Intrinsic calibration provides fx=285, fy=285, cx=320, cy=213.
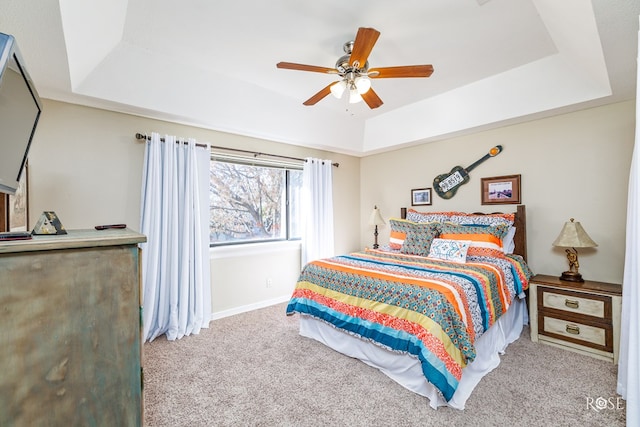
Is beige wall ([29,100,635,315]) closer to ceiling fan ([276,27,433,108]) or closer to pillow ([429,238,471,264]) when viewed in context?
pillow ([429,238,471,264])

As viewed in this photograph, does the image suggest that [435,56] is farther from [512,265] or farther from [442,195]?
[512,265]

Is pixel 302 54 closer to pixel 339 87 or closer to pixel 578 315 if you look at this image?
pixel 339 87

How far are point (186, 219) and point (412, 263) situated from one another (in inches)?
91.1

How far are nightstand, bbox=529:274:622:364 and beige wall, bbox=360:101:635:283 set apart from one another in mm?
339

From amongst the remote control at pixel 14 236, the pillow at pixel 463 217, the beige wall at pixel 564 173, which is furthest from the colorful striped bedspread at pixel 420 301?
the remote control at pixel 14 236

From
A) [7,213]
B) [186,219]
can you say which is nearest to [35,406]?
[7,213]

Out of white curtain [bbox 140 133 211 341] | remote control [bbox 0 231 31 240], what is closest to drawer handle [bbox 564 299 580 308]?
white curtain [bbox 140 133 211 341]

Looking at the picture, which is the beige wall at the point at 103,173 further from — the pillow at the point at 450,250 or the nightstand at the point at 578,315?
the nightstand at the point at 578,315

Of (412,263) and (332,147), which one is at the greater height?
(332,147)

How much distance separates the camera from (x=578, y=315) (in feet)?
8.08

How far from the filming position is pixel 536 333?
2.69 m

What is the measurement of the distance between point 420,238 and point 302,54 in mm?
2266

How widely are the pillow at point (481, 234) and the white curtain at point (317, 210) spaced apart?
66.2 inches

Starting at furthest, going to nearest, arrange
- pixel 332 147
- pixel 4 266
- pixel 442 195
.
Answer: pixel 332 147, pixel 442 195, pixel 4 266
